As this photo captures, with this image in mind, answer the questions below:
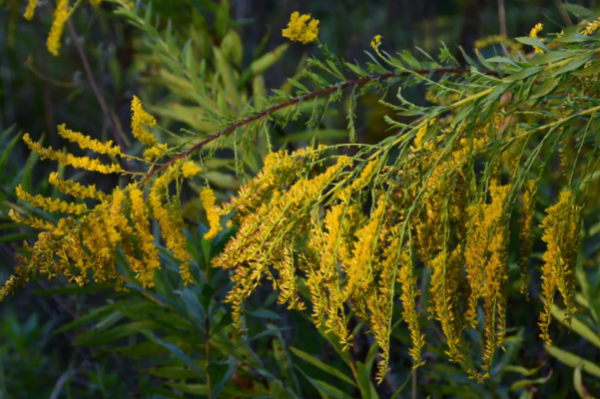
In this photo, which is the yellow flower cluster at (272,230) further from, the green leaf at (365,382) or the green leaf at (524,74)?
the green leaf at (365,382)

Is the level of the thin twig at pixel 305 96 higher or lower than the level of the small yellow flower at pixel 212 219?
higher

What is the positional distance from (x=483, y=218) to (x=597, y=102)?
0.15 meters

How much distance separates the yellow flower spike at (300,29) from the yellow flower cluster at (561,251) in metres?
0.30

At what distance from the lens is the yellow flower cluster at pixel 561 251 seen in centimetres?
57

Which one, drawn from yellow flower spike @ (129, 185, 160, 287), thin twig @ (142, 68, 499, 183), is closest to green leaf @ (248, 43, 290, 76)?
thin twig @ (142, 68, 499, 183)

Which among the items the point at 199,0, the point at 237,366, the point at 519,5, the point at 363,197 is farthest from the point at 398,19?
the point at 363,197

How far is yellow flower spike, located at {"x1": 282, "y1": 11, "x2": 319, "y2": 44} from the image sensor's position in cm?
64

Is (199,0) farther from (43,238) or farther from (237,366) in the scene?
(43,238)

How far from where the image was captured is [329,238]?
0.56 m

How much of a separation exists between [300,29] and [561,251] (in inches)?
13.4

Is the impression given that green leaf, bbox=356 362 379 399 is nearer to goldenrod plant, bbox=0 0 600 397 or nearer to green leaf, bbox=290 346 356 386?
green leaf, bbox=290 346 356 386

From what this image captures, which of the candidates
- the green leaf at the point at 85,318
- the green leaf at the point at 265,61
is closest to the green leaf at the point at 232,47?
the green leaf at the point at 265,61

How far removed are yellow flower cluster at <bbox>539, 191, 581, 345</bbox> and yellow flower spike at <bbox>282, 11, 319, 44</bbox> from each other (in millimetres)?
299

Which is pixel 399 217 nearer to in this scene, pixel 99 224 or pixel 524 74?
pixel 524 74
